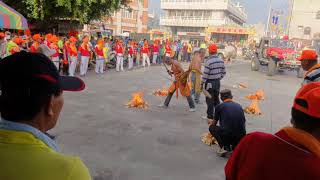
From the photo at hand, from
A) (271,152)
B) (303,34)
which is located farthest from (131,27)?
(271,152)

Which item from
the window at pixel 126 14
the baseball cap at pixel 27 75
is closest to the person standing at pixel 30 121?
the baseball cap at pixel 27 75

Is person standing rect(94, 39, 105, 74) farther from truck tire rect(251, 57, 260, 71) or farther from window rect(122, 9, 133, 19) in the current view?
window rect(122, 9, 133, 19)

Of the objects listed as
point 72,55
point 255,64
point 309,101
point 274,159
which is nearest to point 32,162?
point 274,159

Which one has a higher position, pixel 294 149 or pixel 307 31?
pixel 307 31

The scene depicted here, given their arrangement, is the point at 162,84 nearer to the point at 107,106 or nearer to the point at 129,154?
the point at 107,106

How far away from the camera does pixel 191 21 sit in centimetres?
7606

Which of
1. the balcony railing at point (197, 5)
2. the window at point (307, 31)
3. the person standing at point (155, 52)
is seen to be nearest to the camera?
the person standing at point (155, 52)

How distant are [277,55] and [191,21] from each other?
57230mm

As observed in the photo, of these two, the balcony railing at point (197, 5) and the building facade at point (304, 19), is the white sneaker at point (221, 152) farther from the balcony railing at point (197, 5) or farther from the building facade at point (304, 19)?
the balcony railing at point (197, 5)

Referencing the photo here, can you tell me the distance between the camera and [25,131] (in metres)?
1.30

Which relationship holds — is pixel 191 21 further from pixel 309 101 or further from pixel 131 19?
pixel 309 101

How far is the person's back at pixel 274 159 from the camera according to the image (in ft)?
5.51

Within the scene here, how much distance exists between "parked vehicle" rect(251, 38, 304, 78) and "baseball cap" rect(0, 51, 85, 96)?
20097 millimetres

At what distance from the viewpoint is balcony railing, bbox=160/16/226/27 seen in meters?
74.6
